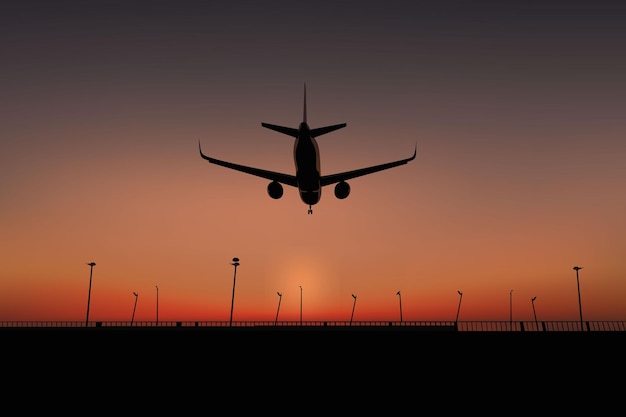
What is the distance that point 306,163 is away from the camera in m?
40.9

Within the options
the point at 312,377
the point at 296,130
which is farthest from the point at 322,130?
the point at 312,377

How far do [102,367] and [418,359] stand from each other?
57.5 ft

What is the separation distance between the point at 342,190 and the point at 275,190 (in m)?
5.32

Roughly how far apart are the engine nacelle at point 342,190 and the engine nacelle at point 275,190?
4.46 m

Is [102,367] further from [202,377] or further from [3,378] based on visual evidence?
[202,377]

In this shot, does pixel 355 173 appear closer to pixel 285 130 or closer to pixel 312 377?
pixel 285 130

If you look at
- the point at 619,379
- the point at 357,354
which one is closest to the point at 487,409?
the point at 619,379

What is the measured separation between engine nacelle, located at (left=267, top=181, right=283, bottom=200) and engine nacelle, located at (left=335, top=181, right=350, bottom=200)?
4460mm

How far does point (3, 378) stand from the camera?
2536 cm

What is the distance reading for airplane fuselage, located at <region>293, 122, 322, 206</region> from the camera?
135 ft

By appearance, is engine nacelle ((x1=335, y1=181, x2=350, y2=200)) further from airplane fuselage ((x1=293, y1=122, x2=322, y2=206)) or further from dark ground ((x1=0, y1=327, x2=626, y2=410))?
dark ground ((x1=0, y1=327, x2=626, y2=410))

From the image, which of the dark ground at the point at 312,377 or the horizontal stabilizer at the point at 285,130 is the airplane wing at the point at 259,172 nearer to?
the horizontal stabilizer at the point at 285,130

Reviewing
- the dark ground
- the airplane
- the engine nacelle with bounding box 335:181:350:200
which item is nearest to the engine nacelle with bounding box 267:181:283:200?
the airplane

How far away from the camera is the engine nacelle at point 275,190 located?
45031 mm
